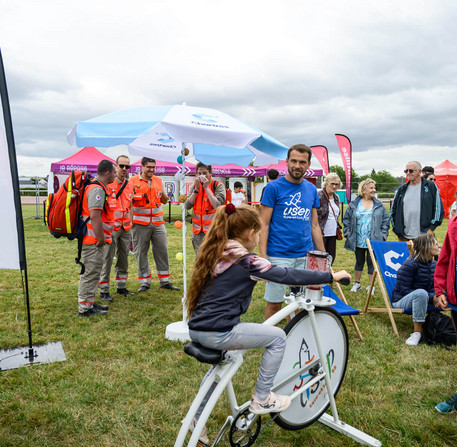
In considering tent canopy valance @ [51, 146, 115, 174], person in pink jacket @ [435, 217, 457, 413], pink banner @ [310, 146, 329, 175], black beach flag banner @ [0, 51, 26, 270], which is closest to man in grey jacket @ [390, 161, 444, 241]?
person in pink jacket @ [435, 217, 457, 413]

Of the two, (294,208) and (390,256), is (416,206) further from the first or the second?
(294,208)

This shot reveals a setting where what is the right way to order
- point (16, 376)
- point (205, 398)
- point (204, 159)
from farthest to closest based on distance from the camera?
point (204, 159)
point (16, 376)
point (205, 398)

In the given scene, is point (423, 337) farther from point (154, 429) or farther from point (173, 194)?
point (173, 194)

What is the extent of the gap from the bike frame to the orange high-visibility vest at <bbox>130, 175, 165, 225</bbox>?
4096mm

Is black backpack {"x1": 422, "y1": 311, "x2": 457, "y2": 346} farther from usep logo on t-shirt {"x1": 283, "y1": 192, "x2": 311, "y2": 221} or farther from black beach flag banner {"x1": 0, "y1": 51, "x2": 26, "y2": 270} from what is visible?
black beach flag banner {"x1": 0, "y1": 51, "x2": 26, "y2": 270}

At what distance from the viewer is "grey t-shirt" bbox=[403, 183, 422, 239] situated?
5922 mm

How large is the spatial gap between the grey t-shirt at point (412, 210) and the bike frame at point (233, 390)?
163 inches

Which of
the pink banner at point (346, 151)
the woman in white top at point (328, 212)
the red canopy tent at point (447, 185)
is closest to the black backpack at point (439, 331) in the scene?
the woman in white top at point (328, 212)

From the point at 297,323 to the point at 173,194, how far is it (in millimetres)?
18622

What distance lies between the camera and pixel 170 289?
6.47 m

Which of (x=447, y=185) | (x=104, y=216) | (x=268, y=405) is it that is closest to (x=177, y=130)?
(x=104, y=216)

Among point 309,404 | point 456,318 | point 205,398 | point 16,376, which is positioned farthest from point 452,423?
point 16,376

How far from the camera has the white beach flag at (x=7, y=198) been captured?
283 centimetres

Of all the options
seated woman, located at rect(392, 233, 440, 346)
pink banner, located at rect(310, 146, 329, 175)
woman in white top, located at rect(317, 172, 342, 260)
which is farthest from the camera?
pink banner, located at rect(310, 146, 329, 175)
